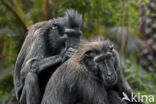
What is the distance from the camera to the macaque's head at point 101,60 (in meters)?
4.15

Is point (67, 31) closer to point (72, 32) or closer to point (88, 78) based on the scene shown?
point (72, 32)

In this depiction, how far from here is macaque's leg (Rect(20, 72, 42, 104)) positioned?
16.2 ft

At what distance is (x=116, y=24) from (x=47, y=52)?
208 inches

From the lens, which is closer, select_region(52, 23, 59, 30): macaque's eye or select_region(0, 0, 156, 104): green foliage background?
select_region(52, 23, 59, 30): macaque's eye

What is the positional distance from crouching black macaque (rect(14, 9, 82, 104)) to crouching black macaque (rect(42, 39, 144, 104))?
0.44 m

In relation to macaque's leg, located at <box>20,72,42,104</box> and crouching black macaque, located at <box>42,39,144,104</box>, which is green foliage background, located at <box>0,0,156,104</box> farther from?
crouching black macaque, located at <box>42,39,144,104</box>

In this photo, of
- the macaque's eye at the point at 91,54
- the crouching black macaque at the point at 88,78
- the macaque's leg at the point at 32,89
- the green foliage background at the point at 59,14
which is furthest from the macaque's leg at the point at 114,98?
the green foliage background at the point at 59,14

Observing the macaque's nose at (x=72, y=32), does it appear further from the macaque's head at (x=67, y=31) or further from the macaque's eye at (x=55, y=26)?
the macaque's eye at (x=55, y=26)

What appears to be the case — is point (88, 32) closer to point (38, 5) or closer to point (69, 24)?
point (38, 5)

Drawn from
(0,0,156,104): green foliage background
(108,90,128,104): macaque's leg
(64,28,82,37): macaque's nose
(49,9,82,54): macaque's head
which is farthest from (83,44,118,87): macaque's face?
(0,0,156,104): green foliage background

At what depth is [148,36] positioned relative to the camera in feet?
40.9

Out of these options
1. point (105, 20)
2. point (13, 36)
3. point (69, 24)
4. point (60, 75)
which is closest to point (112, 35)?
point (105, 20)

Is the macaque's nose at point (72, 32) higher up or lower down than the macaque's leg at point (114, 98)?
higher up

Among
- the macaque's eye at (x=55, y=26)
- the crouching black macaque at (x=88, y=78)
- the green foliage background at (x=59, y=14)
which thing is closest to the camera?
the crouching black macaque at (x=88, y=78)
